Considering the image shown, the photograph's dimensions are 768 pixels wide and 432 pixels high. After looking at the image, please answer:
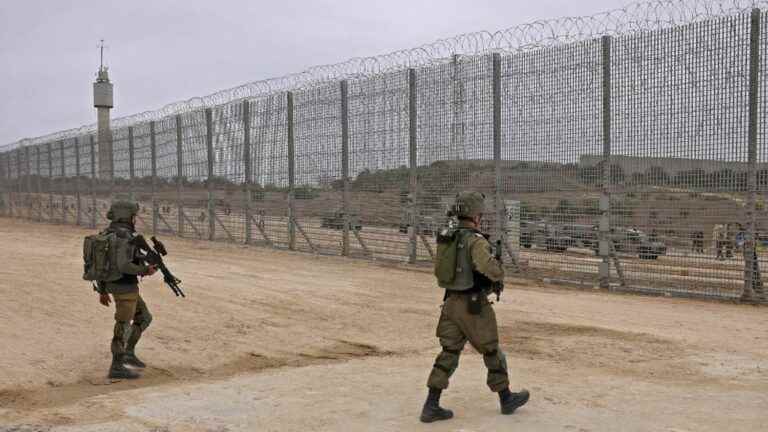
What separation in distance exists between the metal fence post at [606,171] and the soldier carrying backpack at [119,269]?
6.38 m

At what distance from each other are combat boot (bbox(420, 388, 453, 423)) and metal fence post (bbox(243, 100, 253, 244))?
13623mm

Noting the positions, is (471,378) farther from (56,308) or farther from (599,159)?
(599,159)

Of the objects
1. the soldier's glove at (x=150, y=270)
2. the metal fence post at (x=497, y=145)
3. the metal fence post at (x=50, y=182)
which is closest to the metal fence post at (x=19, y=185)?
the metal fence post at (x=50, y=182)

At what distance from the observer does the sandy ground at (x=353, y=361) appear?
4.66 meters

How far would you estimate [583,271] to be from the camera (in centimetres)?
1073

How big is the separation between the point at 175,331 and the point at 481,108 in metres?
6.36

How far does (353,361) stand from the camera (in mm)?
6395

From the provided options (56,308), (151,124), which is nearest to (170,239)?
(151,124)

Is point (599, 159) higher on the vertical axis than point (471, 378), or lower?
Answer: higher

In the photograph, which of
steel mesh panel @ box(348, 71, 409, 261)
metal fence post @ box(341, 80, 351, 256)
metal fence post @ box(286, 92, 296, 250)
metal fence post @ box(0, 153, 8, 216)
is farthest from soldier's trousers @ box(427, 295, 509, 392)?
metal fence post @ box(0, 153, 8, 216)

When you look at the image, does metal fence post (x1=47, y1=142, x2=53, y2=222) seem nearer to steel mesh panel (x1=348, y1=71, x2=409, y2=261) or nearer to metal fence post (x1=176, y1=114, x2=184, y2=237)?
metal fence post (x1=176, y1=114, x2=184, y2=237)

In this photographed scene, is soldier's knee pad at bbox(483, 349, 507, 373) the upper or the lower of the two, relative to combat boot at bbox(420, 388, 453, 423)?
upper

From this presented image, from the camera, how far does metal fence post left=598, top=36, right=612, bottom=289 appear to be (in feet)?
33.7

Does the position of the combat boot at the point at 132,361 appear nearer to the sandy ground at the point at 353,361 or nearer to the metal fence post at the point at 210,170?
the sandy ground at the point at 353,361
